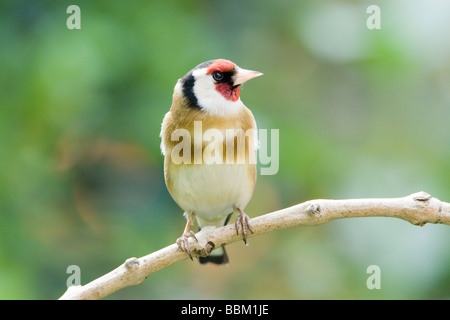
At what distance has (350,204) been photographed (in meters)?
2.46

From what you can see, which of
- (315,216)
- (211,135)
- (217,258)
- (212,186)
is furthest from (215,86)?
(217,258)

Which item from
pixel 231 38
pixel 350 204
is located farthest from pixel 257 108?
pixel 350 204

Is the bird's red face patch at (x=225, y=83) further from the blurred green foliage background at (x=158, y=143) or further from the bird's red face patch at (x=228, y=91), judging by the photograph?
the blurred green foliage background at (x=158, y=143)

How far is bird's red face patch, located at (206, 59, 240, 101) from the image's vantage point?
3000mm

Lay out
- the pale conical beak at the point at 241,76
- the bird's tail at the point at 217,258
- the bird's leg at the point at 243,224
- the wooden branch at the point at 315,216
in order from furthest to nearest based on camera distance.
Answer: the bird's tail at the point at 217,258 → the pale conical beak at the point at 241,76 → the bird's leg at the point at 243,224 → the wooden branch at the point at 315,216

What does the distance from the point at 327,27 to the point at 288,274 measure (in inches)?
60.9

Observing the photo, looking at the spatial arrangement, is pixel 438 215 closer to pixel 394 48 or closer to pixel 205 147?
pixel 205 147

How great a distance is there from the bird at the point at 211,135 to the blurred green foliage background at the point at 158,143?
2.12 ft

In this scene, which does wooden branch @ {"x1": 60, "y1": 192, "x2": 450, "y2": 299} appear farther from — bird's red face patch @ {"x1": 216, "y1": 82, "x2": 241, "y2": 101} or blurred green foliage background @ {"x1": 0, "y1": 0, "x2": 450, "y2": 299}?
blurred green foliage background @ {"x1": 0, "y1": 0, "x2": 450, "y2": 299}

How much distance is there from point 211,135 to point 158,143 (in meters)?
0.88

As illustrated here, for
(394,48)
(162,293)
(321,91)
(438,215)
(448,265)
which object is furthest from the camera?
(321,91)

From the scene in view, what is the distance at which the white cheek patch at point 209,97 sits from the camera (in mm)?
3018

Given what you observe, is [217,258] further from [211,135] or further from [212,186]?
[211,135]

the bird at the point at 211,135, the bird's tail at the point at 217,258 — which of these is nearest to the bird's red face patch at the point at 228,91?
the bird at the point at 211,135
